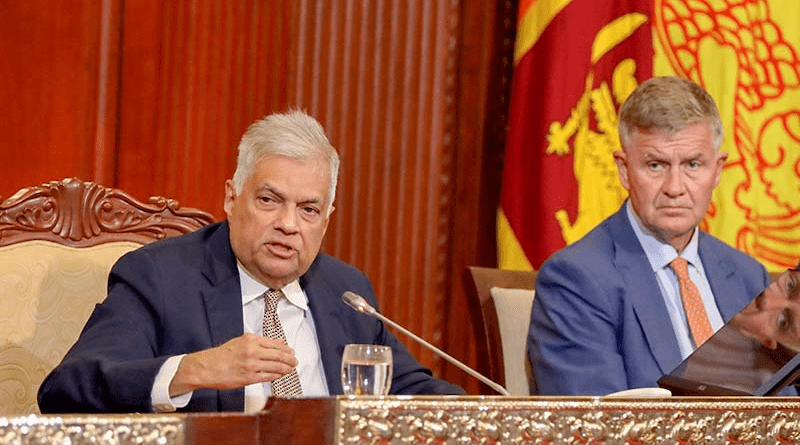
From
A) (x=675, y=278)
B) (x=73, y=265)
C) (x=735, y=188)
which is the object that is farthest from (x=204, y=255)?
(x=735, y=188)

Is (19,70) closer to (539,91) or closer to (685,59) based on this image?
(539,91)

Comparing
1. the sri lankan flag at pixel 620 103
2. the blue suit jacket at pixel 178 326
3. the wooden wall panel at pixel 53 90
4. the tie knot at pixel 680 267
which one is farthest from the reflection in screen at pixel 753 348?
the wooden wall panel at pixel 53 90

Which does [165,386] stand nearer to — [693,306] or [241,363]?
[241,363]

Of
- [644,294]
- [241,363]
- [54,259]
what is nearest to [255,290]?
[54,259]

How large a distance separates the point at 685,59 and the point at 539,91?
57 centimetres

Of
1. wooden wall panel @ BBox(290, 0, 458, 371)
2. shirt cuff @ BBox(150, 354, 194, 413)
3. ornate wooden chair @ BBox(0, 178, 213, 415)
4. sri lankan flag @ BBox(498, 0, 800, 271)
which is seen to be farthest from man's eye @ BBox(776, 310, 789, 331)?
wooden wall panel @ BBox(290, 0, 458, 371)

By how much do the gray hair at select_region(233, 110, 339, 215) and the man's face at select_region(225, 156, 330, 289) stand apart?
0.6 inches

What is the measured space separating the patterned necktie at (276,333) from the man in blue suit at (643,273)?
60cm

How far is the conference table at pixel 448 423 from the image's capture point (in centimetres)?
121

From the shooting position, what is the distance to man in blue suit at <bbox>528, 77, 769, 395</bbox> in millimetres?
2502

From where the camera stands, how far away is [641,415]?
4.68 ft

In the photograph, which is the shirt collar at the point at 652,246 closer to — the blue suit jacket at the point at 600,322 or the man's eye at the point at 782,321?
the blue suit jacket at the point at 600,322

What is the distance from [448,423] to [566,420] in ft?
0.52

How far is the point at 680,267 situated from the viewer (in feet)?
8.90
